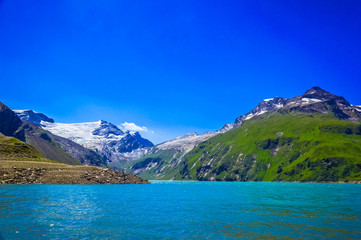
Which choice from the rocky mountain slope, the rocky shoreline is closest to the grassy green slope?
the rocky mountain slope

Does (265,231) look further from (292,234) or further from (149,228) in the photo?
(149,228)

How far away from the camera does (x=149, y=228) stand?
959 inches

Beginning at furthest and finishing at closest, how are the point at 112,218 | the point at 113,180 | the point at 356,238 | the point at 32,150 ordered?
the point at 32,150 < the point at 113,180 < the point at 112,218 < the point at 356,238

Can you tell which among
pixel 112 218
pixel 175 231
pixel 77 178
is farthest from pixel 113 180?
pixel 175 231

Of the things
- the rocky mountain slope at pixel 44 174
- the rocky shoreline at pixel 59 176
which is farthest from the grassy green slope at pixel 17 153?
the rocky shoreline at pixel 59 176

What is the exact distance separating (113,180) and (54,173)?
25.1 metres

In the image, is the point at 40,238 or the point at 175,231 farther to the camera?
the point at 175,231

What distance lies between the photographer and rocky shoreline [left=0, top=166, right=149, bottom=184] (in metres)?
88.3

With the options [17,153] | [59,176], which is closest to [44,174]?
[59,176]

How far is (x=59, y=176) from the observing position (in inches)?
3922

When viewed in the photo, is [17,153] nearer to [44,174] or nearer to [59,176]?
[44,174]

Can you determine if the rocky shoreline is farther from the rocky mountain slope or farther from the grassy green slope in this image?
the grassy green slope

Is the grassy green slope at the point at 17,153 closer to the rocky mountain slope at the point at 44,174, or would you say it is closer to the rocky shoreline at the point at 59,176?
the rocky mountain slope at the point at 44,174

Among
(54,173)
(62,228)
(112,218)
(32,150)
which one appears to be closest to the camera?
(62,228)
